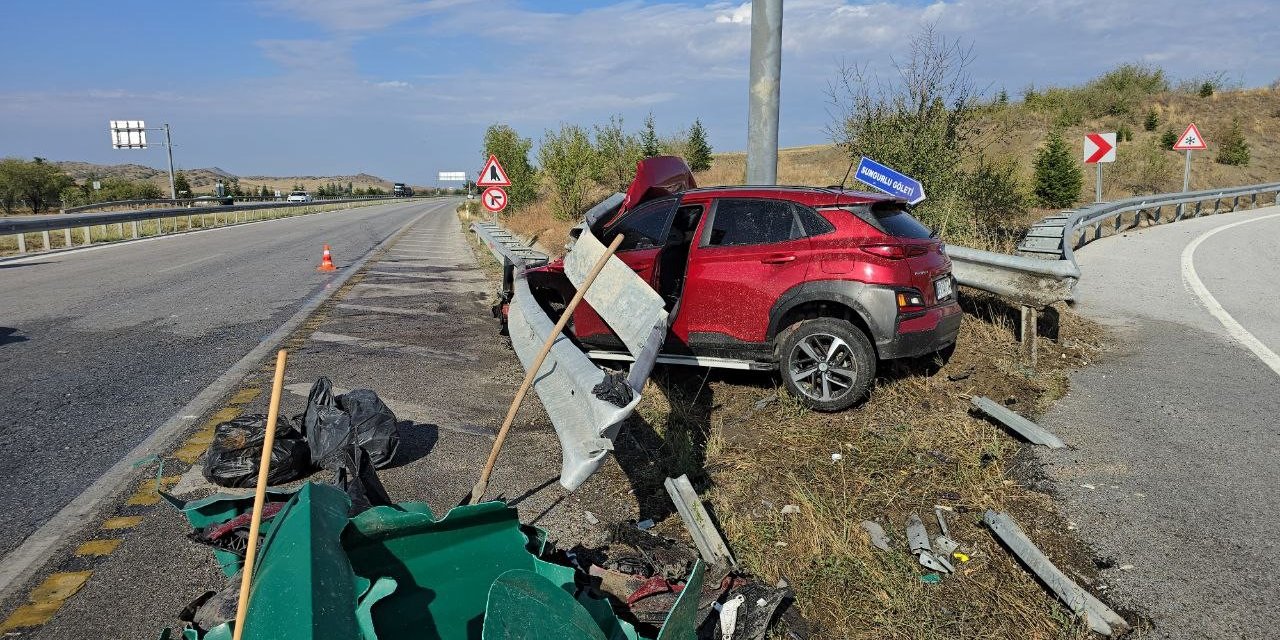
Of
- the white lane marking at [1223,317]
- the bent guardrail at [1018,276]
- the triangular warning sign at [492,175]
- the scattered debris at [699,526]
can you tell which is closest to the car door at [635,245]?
the bent guardrail at [1018,276]

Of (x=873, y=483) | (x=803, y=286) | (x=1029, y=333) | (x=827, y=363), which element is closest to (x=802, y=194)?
(x=803, y=286)

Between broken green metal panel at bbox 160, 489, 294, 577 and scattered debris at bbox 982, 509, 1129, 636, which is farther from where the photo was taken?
broken green metal panel at bbox 160, 489, 294, 577

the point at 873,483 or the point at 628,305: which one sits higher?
the point at 628,305

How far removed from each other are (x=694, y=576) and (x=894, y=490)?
2.39 meters

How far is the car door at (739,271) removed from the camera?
6191 millimetres

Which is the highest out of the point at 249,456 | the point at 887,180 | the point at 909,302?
the point at 887,180

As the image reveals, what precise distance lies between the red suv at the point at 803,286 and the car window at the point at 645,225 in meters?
0.02

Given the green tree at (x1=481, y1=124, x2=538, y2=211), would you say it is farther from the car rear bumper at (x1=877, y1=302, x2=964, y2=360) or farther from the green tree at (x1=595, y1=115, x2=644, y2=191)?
the car rear bumper at (x1=877, y1=302, x2=964, y2=360)

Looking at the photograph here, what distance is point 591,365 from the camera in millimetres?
3814

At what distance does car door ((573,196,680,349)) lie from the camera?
22.3ft

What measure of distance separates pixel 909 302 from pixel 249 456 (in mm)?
4442

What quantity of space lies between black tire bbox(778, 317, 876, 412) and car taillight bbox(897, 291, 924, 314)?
33 centimetres

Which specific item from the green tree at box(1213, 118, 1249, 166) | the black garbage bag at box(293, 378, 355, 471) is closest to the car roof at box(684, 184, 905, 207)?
the black garbage bag at box(293, 378, 355, 471)

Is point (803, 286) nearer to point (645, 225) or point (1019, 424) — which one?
point (645, 225)
